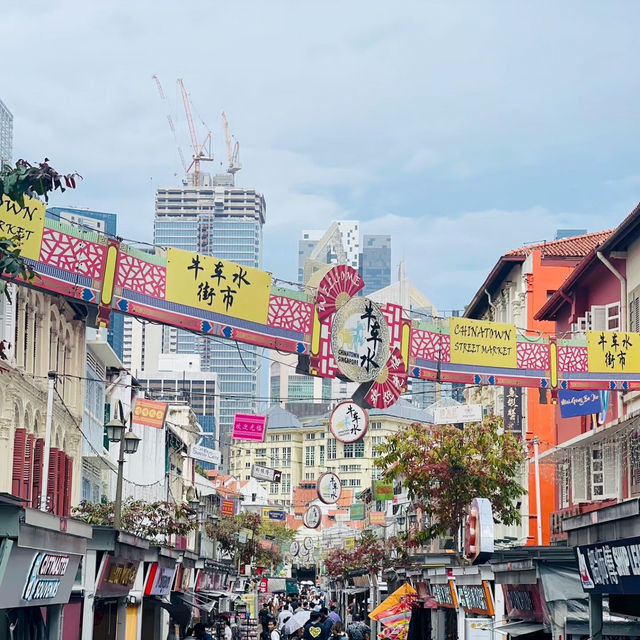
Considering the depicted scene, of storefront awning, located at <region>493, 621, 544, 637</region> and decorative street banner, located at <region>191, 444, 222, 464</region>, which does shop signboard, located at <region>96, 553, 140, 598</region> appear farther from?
decorative street banner, located at <region>191, 444, 222, 464</region>

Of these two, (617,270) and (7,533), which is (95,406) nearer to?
(617,270)

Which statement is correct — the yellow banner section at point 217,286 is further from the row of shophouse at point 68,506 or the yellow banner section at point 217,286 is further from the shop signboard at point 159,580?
the shop signboard at point 159,580

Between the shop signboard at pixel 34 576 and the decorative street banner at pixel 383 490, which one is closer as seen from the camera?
the shop signboard at pixel 34 576

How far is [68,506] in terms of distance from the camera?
4006 cm

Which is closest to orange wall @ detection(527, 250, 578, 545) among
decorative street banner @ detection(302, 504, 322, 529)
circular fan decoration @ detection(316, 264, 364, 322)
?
decorative street banner @ detection(302, 504, 322, 529)

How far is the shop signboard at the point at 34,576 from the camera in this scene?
1417 centimetres

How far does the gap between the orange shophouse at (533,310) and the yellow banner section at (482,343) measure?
88.2 feet

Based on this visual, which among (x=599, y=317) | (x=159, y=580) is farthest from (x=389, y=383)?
(x=599, y=317)

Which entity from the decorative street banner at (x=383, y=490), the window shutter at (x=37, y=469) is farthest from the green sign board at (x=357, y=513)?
the window shutter at (x=37, y=469)

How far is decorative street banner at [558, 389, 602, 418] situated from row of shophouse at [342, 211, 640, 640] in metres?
0.28

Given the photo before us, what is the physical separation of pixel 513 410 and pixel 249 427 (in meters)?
13.9

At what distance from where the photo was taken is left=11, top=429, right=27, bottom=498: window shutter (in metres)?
32.9

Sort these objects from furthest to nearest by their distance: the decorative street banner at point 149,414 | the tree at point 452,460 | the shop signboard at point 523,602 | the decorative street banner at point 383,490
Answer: the decorative street banner at point 383,490 → the decorative street banner at point 149,414 → the tree at point 452,460 → the shop signboard at point 523,602

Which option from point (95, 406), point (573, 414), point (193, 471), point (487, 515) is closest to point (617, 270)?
point (573, 414)
